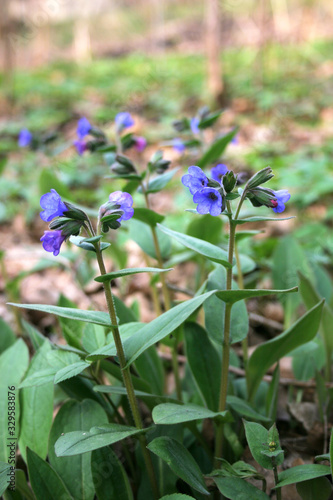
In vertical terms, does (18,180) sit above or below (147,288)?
above

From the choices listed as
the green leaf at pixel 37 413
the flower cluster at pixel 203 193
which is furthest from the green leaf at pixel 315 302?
the green leaf at pixel 37 413

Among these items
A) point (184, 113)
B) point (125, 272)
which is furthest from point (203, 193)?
point (184, 113)

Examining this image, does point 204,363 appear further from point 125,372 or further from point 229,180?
point 229,180

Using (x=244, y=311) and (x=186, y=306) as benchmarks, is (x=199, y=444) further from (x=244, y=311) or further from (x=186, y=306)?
(x=186, y=306)

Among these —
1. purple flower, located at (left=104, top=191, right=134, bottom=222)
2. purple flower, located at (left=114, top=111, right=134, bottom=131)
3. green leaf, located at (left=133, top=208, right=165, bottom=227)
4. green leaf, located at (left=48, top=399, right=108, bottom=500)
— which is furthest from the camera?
purple flower, located at (left=114, top=111, right=134, bottom=131)

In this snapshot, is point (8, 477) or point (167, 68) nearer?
point (8, 477)

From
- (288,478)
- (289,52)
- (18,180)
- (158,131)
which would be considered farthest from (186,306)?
(289,52)

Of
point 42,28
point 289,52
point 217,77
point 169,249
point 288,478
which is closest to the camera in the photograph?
point 288,478

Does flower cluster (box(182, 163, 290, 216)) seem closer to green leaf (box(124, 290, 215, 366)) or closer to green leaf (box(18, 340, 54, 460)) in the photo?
green leaf (box(124, 290, 215, 366))

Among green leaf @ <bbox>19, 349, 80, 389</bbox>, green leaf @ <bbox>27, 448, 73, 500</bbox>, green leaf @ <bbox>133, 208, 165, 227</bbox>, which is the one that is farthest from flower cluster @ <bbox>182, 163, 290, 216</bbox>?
green leaf @ <bbox>27, 448, 73, 500</bbox>
